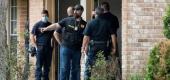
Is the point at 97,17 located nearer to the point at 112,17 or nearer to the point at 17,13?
the point at 112,17

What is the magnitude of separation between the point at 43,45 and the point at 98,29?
8.14ft

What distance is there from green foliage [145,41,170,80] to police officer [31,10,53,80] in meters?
5.21

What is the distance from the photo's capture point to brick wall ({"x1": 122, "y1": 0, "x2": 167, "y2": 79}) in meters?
12.4

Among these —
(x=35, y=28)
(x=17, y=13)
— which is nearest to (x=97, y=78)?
(x=35, y=28)

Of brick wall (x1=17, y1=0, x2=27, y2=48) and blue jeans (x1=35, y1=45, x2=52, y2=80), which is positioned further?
brick wall (x1=17, y1=0, x2=27, y2=48)

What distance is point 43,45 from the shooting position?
1441 centimetres

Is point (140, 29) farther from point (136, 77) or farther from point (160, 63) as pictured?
point (160, 63)

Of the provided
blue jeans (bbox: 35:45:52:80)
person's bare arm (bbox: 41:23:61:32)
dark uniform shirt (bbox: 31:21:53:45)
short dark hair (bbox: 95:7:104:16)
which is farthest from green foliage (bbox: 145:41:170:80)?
dark uniform shirt (bbox: 31:21:53:45)

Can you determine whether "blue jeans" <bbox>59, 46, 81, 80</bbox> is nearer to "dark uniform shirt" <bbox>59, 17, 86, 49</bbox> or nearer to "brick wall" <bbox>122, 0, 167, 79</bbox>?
"dark uniform shirt" <bbox>59, 17, 86, 49</bbox>

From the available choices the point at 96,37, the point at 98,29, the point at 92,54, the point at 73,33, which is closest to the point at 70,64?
the point at 73,33

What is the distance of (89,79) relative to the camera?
12.1m

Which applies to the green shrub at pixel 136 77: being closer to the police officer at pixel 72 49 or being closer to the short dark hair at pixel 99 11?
the police officer at pixel 72 49

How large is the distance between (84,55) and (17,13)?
421 centimetres

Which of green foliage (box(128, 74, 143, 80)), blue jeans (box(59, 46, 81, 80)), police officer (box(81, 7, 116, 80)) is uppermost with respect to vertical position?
police officer (box(81, 7, 116, 80))
